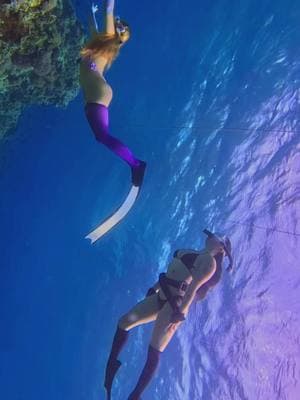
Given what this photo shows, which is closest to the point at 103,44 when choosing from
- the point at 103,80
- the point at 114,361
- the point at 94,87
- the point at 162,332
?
the point at 103,80

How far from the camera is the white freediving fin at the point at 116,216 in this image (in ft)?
12.6

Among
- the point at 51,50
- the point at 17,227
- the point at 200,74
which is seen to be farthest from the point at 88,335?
the point at 51,50

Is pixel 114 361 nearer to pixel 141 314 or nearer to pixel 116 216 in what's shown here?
pixel 141 314

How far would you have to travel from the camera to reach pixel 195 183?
1716 centimetres

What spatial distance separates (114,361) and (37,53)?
546 centimetres

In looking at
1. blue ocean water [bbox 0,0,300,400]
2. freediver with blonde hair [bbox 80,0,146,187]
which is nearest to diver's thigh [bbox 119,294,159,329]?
freediver with blonde hair [bbox 80,0,146,187]

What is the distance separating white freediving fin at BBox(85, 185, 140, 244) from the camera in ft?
12.6

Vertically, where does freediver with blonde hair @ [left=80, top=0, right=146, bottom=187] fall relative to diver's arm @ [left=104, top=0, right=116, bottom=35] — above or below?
below

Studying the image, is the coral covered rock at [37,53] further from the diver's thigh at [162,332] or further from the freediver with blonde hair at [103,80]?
the diver's thigh at [162,332]

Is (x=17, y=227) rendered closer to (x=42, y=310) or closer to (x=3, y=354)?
(x=42, y=310)

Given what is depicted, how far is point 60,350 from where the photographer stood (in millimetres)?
23922

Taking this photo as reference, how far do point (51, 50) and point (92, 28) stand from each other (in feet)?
12.5

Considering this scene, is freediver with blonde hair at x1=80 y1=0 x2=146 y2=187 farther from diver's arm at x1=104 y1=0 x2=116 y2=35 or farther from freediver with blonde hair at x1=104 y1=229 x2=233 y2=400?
freediver with blonde hair at x1=104 y1=229 x2=233 y2=400

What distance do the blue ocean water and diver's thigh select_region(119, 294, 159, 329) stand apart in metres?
7.72
